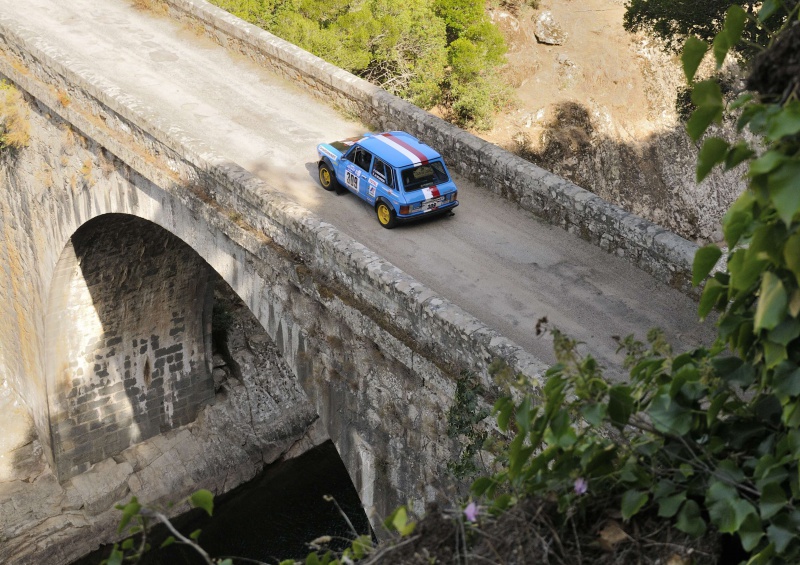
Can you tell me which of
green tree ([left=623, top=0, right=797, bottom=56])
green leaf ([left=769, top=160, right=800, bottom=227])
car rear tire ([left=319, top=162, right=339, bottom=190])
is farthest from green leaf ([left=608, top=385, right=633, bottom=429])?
green tree ([left=623, top=0, right=797, bottom=56])

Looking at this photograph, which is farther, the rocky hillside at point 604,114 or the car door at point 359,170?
the rocky hillside at point 604,114

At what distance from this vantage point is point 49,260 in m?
19.6

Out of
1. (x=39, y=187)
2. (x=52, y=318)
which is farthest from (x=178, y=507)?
(x=39, y=187)

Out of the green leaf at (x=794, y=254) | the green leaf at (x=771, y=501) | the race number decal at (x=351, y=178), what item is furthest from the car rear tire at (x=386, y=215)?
the green leaf at (x=794, y=254)

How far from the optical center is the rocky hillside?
30344mm

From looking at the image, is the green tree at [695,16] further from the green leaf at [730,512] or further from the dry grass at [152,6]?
the green leaf at [730,512]

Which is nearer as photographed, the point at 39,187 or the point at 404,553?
the point at 404,553

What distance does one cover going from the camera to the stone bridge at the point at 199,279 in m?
9.86

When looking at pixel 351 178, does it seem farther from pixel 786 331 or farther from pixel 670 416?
pixel 786 331

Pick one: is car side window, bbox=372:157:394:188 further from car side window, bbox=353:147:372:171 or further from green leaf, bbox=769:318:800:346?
green leaf, bbox=769:318:800:346

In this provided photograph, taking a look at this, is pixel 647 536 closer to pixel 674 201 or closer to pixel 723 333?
pixel 723 333

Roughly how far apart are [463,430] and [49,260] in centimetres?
1361

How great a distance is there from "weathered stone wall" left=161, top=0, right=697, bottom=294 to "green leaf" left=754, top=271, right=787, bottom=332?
6.71 metres

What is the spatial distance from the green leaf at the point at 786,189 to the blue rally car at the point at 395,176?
8.48 meters
